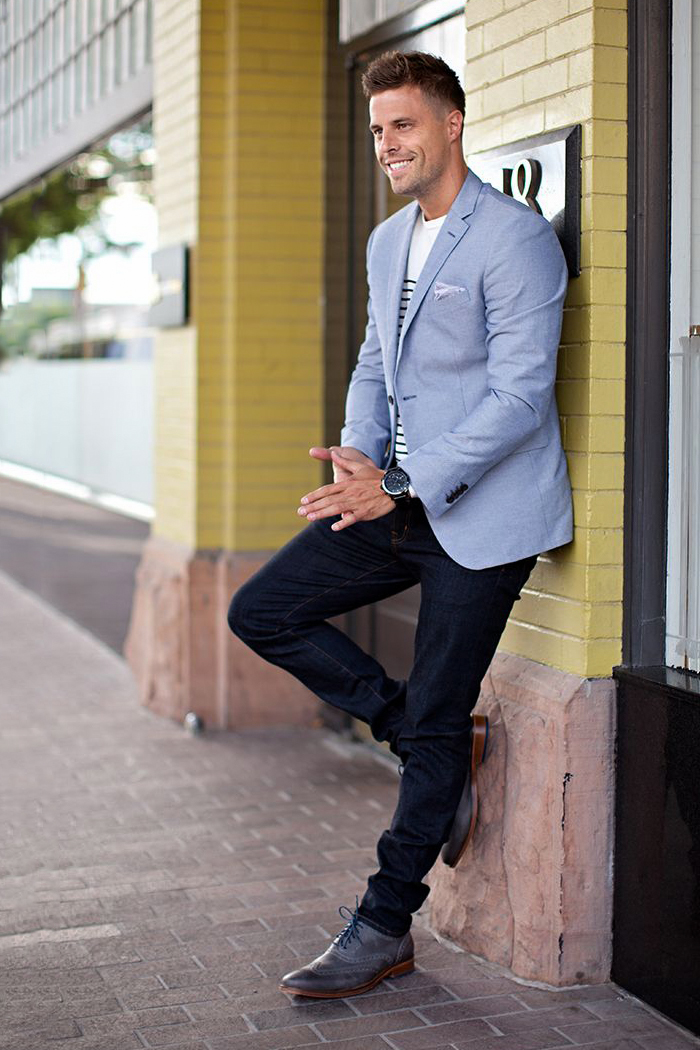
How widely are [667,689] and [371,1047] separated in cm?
105

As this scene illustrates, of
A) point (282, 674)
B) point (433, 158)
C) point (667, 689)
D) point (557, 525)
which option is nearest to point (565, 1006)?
point (667, 689)

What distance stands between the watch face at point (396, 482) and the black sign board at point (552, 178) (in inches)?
26.0

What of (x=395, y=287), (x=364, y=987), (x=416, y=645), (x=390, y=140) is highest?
(x=390, y=140)

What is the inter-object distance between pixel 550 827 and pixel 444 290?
132cm

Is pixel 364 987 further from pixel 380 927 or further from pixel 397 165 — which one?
pixel 397 165

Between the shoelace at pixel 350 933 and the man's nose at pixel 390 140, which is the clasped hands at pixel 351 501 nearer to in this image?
the man's nose at pixel 390 140

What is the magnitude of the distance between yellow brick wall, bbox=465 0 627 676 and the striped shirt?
14.2 inches

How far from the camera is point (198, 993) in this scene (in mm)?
3639

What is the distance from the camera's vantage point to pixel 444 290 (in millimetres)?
3510

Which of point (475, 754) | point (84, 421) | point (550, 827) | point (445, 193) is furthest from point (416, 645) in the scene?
point (84, 421)

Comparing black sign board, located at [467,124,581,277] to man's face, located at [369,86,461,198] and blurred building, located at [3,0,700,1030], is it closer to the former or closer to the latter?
blurred building, located at [3,0,700,1030]

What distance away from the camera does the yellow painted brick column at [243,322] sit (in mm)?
6363

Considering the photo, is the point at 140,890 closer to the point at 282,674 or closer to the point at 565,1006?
the point at 565,1006

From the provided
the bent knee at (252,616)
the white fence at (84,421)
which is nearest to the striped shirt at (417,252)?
the bent knee at (252,616)
